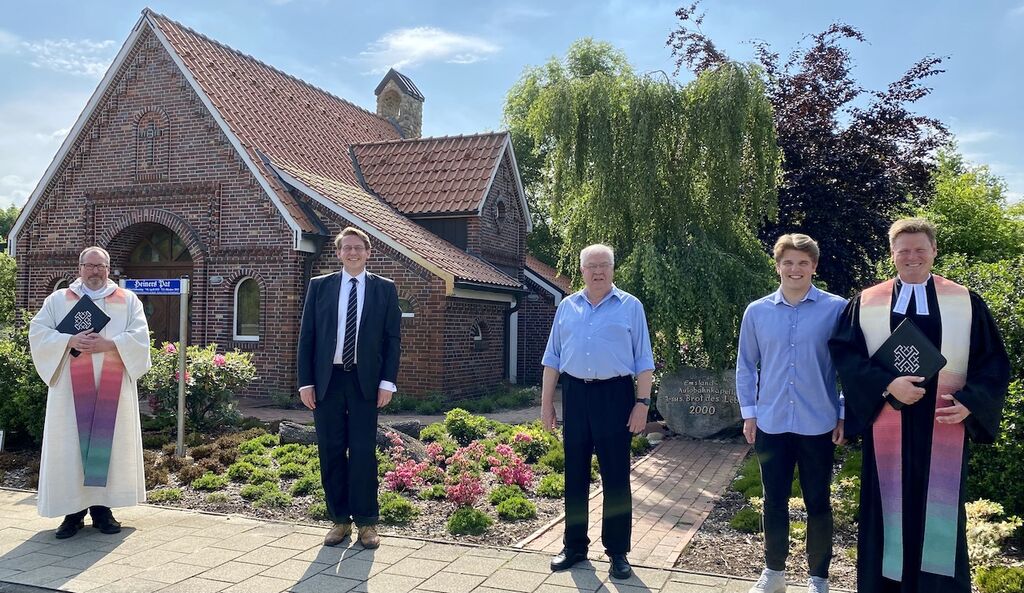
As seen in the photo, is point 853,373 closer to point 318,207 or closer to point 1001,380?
point 1001,380

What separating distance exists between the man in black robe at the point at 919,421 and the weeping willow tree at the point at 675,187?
653 cm

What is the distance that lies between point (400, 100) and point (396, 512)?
2356 cm

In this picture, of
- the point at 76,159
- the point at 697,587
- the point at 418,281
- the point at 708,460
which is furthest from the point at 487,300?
the point at 697,587

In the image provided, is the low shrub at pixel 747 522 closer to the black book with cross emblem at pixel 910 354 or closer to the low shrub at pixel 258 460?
the black book with cross emblem at pixel 910 354

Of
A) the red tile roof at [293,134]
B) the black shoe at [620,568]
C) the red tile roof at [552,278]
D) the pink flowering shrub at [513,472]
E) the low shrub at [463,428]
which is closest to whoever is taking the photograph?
the black shoe at [620,568]

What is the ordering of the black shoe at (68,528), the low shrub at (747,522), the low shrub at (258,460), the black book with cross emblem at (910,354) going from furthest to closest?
the low shrub at (258,460) < the low shrub at (747,522) < the black shoe at (68,528) < the black book with cross emblem at (910,354)

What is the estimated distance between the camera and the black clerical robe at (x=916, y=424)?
11.8 feet

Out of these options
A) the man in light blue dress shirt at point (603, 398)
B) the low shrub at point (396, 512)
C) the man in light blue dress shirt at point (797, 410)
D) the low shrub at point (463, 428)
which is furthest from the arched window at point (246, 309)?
the man in light blue dress shirt at point (797, 410)

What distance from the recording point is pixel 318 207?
15.2m

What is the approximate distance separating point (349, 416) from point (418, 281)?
9.18m

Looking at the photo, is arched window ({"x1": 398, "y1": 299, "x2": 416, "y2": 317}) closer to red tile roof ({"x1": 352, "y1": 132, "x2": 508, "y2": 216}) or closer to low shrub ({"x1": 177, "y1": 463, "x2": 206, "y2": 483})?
red tile roof ({"x1": 352, "y1": 132, "x2": 508, "y2": 216})

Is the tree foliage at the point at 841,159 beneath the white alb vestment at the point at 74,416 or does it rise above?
above

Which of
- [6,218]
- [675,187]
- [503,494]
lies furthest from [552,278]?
[6,218]

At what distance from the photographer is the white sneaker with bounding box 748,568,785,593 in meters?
4.21
